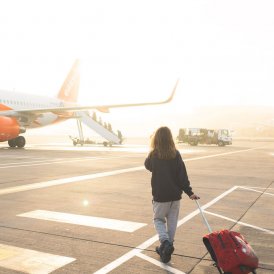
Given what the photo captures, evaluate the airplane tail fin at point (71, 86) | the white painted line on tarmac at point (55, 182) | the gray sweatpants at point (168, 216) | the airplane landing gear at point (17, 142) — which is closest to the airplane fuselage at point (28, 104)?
the airplane landing gear at point (17, 142)

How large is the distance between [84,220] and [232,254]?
11.4ft

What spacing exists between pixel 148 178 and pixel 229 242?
8.97m

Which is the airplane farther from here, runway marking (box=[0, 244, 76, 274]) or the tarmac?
runway marking (box=[0, 244, 76, 274])

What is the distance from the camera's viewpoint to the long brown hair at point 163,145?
502 centimetres

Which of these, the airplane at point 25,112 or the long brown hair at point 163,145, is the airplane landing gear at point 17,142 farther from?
A: the long brown hair at point 163,145

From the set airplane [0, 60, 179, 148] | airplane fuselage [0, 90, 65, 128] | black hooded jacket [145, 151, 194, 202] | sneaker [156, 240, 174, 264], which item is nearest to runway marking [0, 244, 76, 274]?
sneaker [156, 240, 174, 264]

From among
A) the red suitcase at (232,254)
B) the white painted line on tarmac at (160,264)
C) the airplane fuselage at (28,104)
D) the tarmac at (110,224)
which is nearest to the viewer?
the red suitcase at (232,254)

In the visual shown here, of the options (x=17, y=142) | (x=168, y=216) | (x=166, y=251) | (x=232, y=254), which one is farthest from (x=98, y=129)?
(x=232, y=254)

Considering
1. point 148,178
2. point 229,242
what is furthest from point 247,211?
point 148,178

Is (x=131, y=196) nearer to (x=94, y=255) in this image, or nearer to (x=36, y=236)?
(x=36, y=236)

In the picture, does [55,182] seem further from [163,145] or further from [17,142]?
[17,142]

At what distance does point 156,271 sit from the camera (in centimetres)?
448

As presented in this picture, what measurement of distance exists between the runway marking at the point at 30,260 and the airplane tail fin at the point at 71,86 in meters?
38.0

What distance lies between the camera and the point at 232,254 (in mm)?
4031
